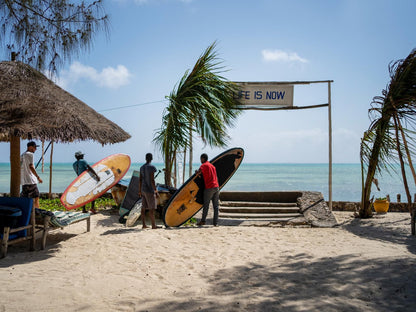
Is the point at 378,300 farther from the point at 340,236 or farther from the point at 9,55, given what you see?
the point at 9,55

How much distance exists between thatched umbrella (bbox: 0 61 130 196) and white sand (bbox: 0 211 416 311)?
1.80 metres

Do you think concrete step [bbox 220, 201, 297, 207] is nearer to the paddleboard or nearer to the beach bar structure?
the beach bar structure

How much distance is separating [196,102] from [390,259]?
18.9 ft

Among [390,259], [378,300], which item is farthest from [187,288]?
[390,259]

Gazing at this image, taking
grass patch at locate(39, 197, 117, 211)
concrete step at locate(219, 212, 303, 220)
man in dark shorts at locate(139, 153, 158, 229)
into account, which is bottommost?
concrete step at locate(219, 212, 303, 220)

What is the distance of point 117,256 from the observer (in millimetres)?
4820

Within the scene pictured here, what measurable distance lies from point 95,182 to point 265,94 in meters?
4.93

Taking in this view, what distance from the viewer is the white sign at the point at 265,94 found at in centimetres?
920

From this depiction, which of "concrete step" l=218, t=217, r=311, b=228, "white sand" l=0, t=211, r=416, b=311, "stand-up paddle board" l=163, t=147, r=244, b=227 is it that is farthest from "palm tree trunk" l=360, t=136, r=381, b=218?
"stand-up paddle board" l=163, t=147, r=244, b=227

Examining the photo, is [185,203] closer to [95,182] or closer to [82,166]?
[95,182]

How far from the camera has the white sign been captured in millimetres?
9203

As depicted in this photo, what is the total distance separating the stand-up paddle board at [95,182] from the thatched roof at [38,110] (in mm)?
1764

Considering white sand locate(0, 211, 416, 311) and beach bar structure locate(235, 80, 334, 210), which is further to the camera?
beach bar structure locate(235, 80, 334, 210)

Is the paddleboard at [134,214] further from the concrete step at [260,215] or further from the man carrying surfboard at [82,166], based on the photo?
the concrete step at [260,215]
